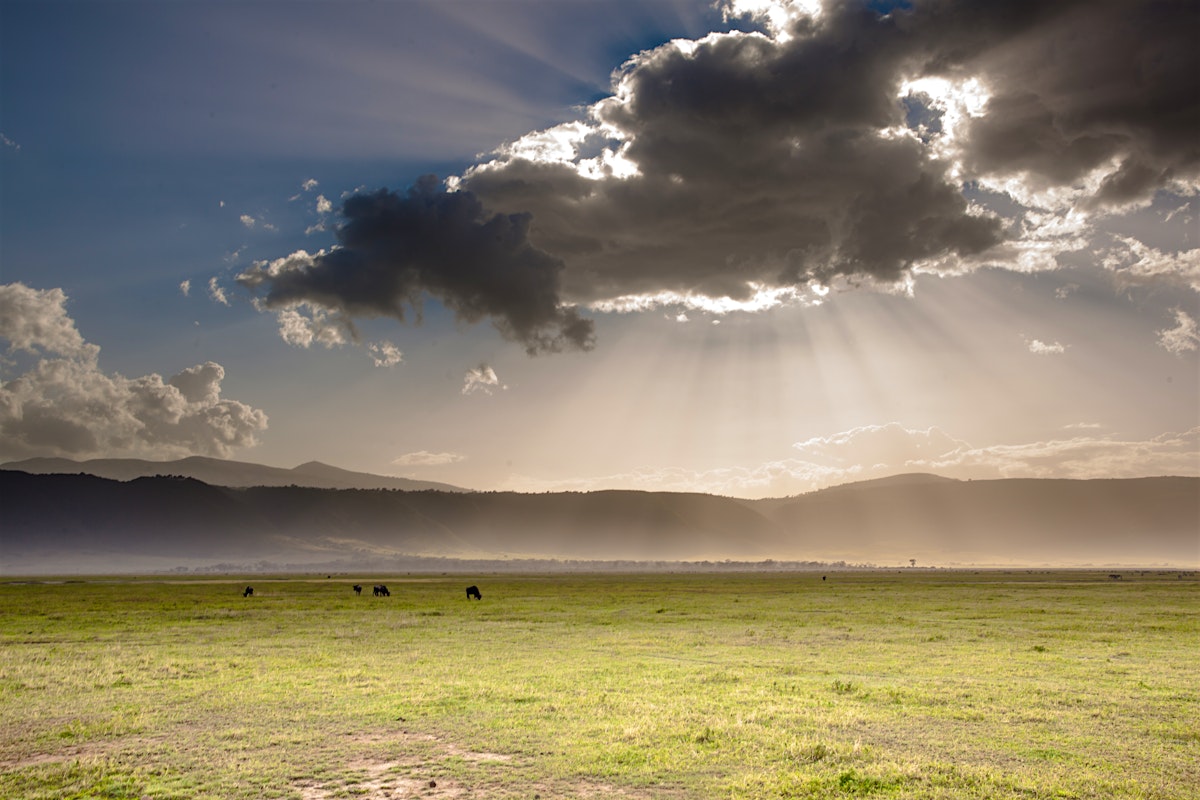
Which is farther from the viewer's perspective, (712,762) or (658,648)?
(658,648)

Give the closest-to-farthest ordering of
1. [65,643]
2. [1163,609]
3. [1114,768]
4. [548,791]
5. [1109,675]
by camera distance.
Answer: [548,791], [1114,768], [1109,675], [65,643], [1163,609]

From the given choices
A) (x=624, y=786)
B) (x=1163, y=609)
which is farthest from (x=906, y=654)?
(x=1163, y=609)

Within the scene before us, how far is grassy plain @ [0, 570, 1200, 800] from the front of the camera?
44.8ft

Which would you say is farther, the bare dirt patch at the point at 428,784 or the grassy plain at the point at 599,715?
the grassy plain at the point at 599,715

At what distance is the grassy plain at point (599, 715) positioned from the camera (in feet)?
44.8

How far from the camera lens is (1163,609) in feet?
198

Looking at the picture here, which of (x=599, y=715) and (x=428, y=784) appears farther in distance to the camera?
(x=599, y=715)

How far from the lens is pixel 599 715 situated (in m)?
18.6

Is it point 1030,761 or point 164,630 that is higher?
point 1030,761

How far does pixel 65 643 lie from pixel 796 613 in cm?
4186

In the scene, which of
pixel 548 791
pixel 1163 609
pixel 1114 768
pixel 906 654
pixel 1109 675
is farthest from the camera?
pixel 1163 609

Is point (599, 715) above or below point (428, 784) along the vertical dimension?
below

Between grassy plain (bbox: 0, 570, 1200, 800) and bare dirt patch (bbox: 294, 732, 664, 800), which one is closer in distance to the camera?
bare dirt patch (bbox: 294, 732, 664, 800)

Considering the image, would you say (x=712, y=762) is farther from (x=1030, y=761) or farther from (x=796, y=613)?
(x=796, y=613)
